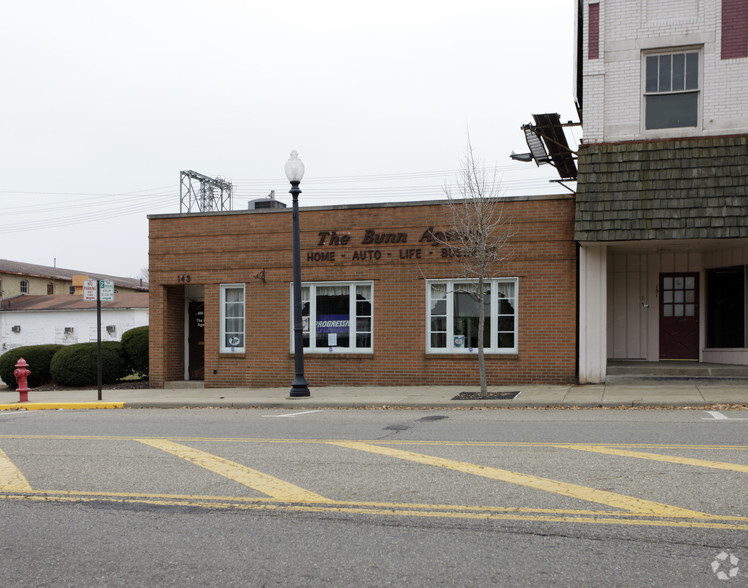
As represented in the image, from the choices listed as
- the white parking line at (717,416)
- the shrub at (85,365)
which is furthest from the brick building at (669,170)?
the shrub at (85,365)

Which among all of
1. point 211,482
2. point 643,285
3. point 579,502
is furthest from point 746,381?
point 211,482

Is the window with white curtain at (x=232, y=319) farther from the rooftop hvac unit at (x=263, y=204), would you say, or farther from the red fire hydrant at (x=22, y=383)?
the red fire hydrant at (x=22, y=383)

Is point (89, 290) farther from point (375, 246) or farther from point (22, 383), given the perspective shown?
point (375, 246)

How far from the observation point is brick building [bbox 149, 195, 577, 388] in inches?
631

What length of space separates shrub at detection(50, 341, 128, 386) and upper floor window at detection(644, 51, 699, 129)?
48.9 ft

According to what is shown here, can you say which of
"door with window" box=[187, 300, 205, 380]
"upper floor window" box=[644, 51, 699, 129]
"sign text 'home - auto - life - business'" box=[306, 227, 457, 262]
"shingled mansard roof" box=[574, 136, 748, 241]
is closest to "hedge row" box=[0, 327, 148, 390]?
"door with window" box=[187, 300, 205, 380]

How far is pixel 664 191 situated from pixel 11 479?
12.3 metres

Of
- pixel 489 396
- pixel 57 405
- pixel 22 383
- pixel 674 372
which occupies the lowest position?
pixel 57 405

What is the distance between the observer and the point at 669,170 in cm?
1456

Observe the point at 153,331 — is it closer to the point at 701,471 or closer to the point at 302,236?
the point at 302,236

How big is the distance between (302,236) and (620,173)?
286 inches

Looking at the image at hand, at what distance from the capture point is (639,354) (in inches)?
671

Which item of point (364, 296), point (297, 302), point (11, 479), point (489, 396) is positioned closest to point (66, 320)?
point (364, 296)

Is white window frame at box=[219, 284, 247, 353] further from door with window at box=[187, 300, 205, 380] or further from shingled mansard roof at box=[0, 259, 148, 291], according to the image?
shingled mansard roof at box=[0, 259, 148, 291]
